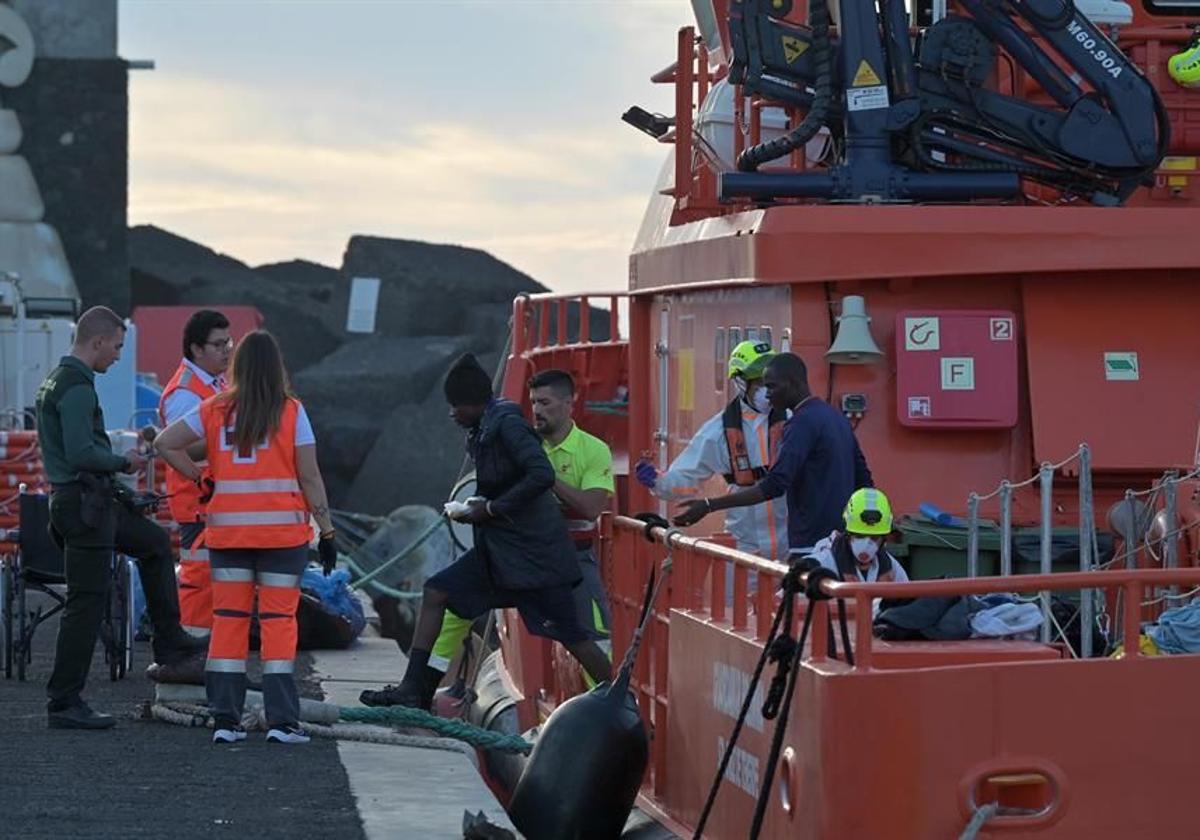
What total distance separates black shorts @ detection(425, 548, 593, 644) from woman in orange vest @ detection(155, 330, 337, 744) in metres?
1.11

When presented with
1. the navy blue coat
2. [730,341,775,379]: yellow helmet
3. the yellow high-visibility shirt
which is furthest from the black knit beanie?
[730,341,775,379]: yellow helmet

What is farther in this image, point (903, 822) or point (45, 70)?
point (45, 70)

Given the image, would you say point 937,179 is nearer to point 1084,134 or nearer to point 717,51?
point 1084,134

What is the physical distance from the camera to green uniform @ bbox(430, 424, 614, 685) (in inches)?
456

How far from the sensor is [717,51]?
39.6 ft

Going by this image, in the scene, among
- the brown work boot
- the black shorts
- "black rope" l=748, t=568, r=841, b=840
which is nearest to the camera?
"black rope" l=748, t=568, r=841, b=840

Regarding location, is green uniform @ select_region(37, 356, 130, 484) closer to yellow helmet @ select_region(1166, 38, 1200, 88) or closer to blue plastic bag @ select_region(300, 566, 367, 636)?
blue plastic bag @ select_region(300, 566, 367, 636)

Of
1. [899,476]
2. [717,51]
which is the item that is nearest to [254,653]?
[717,51]

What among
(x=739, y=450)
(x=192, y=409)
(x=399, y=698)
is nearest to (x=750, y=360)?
(x=739, y=450)

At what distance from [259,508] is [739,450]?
1.90 m

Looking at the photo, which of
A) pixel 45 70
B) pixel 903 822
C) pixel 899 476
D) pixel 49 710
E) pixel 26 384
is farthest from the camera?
pixel 45 70

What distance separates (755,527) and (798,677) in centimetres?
204

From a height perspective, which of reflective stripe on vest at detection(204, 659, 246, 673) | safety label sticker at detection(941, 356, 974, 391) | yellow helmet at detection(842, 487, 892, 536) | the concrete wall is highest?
the concrete wall

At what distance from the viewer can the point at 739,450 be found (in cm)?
992
